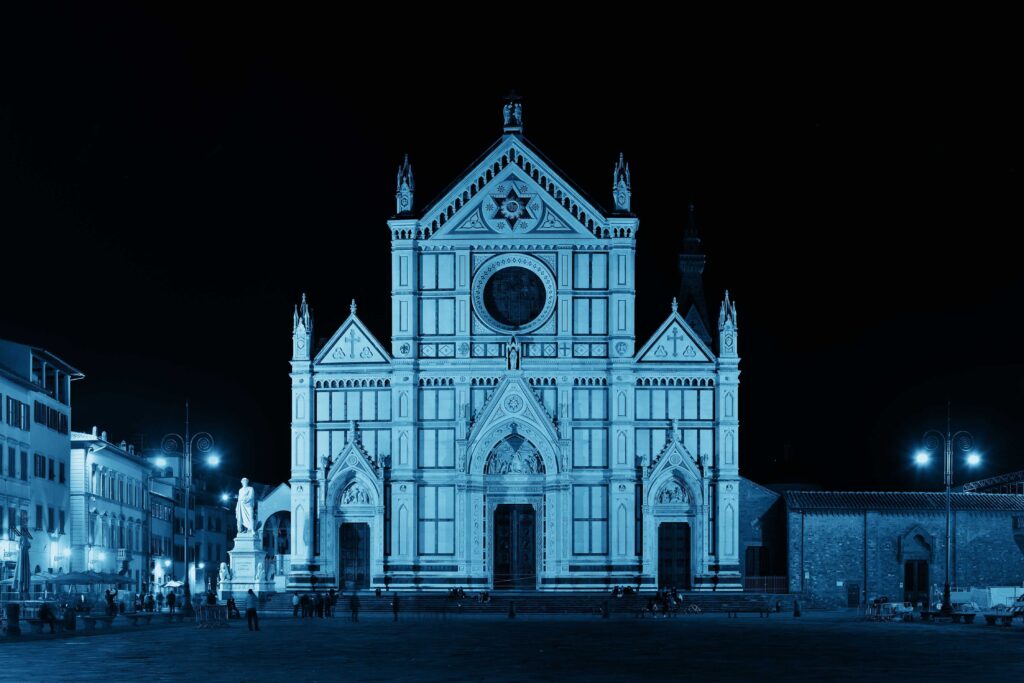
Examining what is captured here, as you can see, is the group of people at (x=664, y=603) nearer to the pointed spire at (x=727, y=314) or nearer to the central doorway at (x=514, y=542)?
the central doorway at (x=514, y=542)

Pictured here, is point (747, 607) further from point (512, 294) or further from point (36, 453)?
point (36, 453)

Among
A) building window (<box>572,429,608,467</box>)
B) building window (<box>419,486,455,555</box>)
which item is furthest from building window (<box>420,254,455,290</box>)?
building window (<box>419,486,455,555</box>)

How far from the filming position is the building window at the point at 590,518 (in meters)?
76.0

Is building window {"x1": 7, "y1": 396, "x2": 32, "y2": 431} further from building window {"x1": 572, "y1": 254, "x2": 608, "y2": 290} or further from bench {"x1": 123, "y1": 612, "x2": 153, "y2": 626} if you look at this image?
building window {"x1": 572, "y1": 254, "x2": 608, "y2": 290}

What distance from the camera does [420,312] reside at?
3031 inches

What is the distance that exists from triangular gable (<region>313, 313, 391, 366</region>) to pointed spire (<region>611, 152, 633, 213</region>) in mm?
12520

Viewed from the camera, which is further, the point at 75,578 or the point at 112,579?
the point at 112,579

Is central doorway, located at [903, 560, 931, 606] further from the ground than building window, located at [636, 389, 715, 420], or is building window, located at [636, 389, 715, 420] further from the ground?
building window, located at [636, 389, 715, 420]

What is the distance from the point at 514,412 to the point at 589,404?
3373 mm

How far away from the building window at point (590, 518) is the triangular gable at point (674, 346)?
6328 mm

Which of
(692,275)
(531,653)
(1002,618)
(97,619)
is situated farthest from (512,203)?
(531,653)

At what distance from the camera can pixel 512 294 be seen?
77.3 m

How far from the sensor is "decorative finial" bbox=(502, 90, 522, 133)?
77.7m

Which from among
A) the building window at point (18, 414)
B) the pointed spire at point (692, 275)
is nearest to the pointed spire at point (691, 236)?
the pointed spire at point (692, 275)
